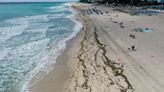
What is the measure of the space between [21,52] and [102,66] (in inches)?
313

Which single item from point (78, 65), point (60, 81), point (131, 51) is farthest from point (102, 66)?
point (131, 51)

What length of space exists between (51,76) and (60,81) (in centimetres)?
115

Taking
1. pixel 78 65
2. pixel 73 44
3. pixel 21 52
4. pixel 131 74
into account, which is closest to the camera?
pixel 131 74

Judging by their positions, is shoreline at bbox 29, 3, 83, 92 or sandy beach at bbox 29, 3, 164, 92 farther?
shoreline at bbox 29, 3, 83, 92

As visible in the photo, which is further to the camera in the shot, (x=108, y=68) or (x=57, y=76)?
(x=108, y=68)

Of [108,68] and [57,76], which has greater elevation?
[108,68]

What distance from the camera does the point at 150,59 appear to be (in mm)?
18984

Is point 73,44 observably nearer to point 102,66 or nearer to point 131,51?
point 131,51

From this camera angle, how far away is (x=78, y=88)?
46.4 feet

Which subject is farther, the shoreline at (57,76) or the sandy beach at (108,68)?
the shoreline at (57,76)

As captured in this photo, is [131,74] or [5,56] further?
[5,56]

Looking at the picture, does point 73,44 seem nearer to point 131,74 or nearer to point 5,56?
point 5,56

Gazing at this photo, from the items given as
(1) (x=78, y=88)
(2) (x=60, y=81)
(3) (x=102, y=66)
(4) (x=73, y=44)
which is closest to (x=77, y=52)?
(4) (x=73, y=44)

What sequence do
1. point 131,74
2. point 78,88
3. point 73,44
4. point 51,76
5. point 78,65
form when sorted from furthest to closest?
point 73,44 < point 78,65 < point 51,76 < point 131,74 < point 78,88
